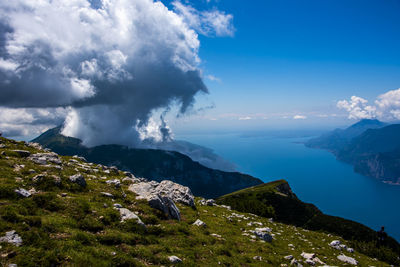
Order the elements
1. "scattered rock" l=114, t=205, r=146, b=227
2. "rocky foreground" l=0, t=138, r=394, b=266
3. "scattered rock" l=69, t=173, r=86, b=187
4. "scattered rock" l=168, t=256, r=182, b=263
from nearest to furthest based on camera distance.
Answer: "rocky foreground" l=0, t=138, r=394, b=266 → "scattered rock" l=168, t=256, r=182, b=263 → "scattered rock" l=114, t=205, r=146, b=227 → "scattered rock" l=69, t=173, r=86, b=187

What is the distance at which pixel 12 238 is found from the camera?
313 inches

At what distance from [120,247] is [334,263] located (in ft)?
65.4

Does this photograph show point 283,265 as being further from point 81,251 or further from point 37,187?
point 37,187

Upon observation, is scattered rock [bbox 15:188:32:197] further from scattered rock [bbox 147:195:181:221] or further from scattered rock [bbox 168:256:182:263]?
scattered rock [bbox 168:256:182:263]

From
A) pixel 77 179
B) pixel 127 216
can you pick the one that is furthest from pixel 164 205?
pixel 77 179

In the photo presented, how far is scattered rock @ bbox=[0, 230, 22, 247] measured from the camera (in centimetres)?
773

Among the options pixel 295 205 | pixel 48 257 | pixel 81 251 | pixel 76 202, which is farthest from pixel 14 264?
pixel 295 205

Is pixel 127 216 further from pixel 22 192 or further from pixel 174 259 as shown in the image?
pixel 22 192

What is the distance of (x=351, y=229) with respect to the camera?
104875 mm

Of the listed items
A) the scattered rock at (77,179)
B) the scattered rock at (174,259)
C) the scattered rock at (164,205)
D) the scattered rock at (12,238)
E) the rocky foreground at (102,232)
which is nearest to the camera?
the scattered rock at (12,238)

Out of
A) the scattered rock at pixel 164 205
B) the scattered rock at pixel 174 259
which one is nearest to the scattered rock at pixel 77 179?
the scattered rock at pixel 164 205

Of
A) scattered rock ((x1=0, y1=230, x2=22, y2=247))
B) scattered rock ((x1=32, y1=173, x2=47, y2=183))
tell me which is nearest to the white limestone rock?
scattered rock ((x1=0, y1=230, x2=22, y2=247))

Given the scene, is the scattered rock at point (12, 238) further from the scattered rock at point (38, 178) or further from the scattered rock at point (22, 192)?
the scattered rock at point (38, 178)

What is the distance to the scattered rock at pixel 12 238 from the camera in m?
7.73
